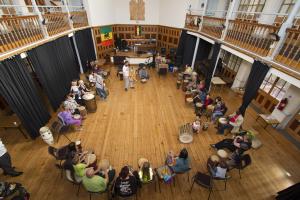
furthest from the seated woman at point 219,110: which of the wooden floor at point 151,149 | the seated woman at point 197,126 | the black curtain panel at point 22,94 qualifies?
the black curtain panel at point 22,94

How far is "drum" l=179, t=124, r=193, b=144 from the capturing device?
5926 millimetres

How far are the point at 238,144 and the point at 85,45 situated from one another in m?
11.1

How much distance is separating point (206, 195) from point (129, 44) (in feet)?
43.9

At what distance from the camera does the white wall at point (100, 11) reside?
35.7ft

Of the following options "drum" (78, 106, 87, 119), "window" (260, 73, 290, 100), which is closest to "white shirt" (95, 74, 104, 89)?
"drum" (78, 106, 87, 119)

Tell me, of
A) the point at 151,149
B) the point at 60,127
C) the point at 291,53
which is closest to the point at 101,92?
the point at 60,127

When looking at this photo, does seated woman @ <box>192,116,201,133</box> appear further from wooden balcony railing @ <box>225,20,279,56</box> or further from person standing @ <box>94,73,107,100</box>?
person standing @ <box>94,73,107,100</box>

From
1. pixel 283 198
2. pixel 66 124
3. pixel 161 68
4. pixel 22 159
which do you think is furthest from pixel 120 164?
pixel 161 68

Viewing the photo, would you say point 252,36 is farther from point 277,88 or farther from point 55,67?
point 55,67

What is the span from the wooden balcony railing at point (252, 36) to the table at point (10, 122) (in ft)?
29.9

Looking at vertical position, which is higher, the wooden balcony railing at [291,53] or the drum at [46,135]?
the wooden balcony railing at [291,53]

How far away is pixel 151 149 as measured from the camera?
18.4 ft

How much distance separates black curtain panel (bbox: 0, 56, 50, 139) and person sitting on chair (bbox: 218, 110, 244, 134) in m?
7.16

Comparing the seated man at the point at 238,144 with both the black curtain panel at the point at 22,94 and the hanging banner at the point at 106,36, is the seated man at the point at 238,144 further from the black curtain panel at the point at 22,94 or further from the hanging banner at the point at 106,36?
the hanging banner at the point at 106,36
